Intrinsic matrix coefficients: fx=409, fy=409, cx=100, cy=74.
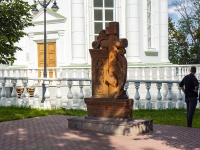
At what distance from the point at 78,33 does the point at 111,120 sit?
12780 millimetres

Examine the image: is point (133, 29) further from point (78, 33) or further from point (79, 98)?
point (79, 98)

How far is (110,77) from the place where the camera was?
11242 millimetres

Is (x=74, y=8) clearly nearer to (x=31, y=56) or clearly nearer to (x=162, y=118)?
(x=31, y=56)

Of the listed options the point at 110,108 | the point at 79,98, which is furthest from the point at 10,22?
the point at 110,108

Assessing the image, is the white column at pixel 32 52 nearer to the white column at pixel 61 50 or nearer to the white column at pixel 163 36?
the white column at pixel 61 50

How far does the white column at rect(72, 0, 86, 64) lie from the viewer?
2300 centimetres

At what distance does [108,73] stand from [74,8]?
1242 cm

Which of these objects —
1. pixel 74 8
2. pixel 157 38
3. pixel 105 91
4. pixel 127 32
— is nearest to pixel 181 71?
pixel 157 38

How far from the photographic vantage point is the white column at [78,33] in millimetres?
23000

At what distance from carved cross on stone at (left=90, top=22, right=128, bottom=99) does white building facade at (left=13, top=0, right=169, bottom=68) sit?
1131cm

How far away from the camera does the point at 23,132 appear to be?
10812 mm

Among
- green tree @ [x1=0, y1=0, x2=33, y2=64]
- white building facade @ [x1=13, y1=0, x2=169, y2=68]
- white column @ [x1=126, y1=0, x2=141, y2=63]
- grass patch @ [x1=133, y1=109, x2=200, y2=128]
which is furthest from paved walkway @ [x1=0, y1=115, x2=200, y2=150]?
white column @ [x1=126, y1=0, x2=141, y2=63]

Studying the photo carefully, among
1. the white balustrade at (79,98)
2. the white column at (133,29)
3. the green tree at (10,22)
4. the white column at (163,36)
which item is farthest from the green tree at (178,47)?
the green tree at (10,22)

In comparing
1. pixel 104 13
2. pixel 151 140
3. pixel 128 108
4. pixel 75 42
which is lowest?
pixel 151 140
